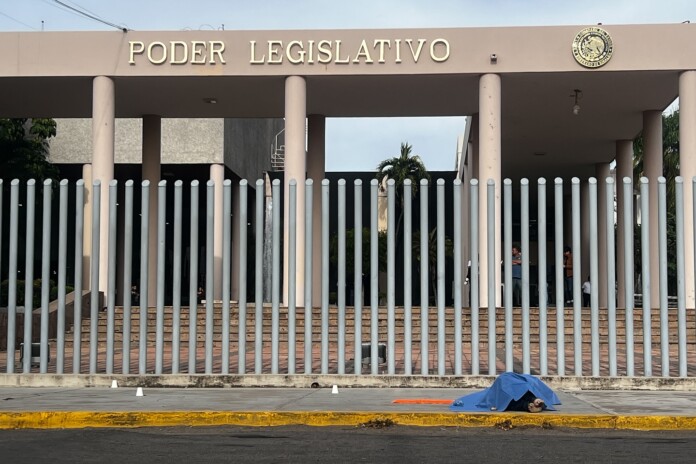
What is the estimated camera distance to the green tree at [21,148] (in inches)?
1191

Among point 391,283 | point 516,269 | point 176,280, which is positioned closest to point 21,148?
point 516,269

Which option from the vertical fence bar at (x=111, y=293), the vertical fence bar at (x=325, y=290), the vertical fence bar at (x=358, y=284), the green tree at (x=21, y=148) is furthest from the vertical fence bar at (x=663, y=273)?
the green tree at (x=21, y=148)

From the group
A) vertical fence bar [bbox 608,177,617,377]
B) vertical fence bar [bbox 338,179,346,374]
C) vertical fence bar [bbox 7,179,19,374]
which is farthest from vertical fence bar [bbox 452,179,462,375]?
vertical fence bar [bbox 7,179,19,374]

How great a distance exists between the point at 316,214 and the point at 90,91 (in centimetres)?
628

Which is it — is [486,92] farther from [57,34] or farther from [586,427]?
[586,427]

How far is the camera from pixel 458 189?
486 inches

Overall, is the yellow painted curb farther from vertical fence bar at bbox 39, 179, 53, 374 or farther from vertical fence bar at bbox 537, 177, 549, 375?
vertical fence bar at bbox 39, 179, 53, 374

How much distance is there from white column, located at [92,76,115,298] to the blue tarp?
13.8 m

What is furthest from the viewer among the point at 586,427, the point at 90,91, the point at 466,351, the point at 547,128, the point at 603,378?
the point at 547,128

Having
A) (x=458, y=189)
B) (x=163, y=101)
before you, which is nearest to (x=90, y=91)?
(x=163, y=101)

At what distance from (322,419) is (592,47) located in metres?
14.5

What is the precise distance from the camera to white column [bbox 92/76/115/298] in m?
22.4

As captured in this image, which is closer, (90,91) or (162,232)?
(162,232)

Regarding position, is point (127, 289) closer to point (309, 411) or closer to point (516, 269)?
point (309, 411)
